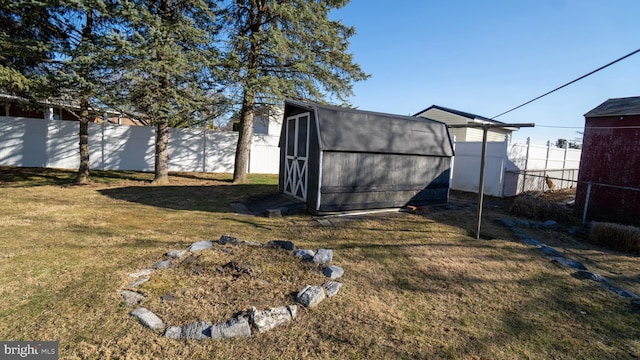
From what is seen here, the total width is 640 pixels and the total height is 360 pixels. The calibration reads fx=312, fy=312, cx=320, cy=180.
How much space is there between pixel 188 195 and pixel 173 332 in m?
7.66

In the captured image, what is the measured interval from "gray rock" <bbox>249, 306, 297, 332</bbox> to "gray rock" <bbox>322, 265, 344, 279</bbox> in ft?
3.27

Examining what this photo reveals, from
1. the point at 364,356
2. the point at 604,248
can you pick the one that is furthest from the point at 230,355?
the point at 604,248

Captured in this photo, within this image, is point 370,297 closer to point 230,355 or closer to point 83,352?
point 230,355

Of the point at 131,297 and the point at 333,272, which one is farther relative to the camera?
the point at 333,272

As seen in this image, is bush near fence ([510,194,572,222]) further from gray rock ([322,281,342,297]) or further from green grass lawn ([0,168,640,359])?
gray rock ([322,281,342,297])

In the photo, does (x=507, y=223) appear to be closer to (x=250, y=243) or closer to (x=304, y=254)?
(x=304, y=254)

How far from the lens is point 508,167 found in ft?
38.9

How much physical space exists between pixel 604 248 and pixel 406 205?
4005 millimetres

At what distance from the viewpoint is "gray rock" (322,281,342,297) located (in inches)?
137

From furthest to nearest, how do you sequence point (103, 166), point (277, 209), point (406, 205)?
point (103, 166) < point (406, 205) < point (277, 209)

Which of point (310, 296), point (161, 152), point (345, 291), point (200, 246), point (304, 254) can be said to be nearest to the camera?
point (310, 296)

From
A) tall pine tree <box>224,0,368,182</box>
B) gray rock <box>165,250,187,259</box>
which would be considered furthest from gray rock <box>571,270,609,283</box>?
tall pine tree <box>224,0,368,182</box>

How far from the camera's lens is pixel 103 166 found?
13.9 m

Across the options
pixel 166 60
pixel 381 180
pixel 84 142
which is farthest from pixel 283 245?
pixel 84 142
